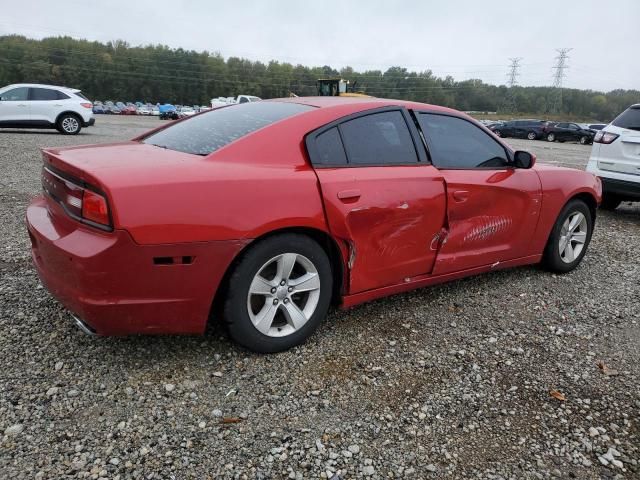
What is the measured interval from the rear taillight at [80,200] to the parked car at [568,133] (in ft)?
117

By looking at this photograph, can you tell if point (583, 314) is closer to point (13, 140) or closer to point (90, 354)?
point (90, 354)

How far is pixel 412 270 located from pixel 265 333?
1103mm

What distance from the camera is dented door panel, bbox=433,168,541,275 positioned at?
3.43 meters

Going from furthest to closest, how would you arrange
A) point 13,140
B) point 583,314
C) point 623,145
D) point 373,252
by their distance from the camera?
point 13,140 → point 623,145 → point 583,314 → point 373,252

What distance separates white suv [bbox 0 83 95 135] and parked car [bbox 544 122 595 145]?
29.6 meters

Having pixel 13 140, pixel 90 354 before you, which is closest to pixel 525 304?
pixel 90 354

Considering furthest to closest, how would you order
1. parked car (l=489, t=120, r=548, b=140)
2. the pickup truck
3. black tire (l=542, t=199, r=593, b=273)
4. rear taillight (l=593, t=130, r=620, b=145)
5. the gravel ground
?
parked car (l=489, t=120, r=548, b=140) → the pickup truck → rear taillight (l=593, t=130, r=620, b=145) → black tire (l=542, t=199, r=593, b=273) → the gravel ground

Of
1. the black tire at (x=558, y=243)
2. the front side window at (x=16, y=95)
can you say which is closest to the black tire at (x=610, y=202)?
the black tire at (x=558, y=243)

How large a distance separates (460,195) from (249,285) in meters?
1.65

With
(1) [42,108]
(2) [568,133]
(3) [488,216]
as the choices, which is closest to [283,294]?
(3) [488,216]

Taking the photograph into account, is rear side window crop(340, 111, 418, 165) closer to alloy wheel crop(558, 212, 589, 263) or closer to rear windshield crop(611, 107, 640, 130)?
alloy wheel crop(558, 212, 589, 263)

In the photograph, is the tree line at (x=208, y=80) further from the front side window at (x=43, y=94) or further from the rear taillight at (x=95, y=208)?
the rear taillight at (x=95, y=208)

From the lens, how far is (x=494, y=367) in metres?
2.88

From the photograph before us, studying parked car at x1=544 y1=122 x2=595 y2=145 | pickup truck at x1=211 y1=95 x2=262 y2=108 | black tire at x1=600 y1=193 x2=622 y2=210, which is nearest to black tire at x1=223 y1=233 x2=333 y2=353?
black tire at x1=600 y1=193 x2=622 y2=210
